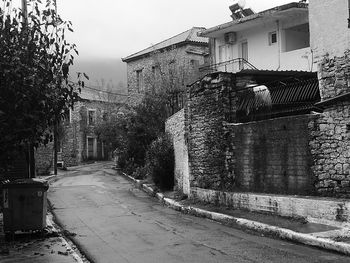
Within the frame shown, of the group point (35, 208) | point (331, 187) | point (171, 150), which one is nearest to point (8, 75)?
point (35, 208)

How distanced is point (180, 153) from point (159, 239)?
9.31 metres

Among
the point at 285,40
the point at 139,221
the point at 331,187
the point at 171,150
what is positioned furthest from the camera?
the point at 285,40

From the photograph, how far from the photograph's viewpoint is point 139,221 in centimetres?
1313

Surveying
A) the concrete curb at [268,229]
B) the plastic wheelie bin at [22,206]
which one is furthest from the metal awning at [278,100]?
the plastic wheelie bin at [22,206]

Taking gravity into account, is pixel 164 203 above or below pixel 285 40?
below

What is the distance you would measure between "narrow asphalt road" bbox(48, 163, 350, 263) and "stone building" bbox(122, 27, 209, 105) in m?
14.6

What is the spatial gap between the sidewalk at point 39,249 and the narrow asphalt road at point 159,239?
0.39 metres

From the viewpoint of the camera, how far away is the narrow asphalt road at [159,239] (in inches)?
321

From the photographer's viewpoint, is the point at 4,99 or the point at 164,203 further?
the point at 164,203

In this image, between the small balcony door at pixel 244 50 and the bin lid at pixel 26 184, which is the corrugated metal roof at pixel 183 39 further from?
the bin lid at pixel 26 184

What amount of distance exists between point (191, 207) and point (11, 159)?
268 inches

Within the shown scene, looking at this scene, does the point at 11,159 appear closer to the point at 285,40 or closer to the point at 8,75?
the point at 8,75

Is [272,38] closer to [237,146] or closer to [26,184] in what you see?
[237,146]

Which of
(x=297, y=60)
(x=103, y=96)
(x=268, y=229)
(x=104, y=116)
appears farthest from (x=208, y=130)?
(x=103, y=96)
